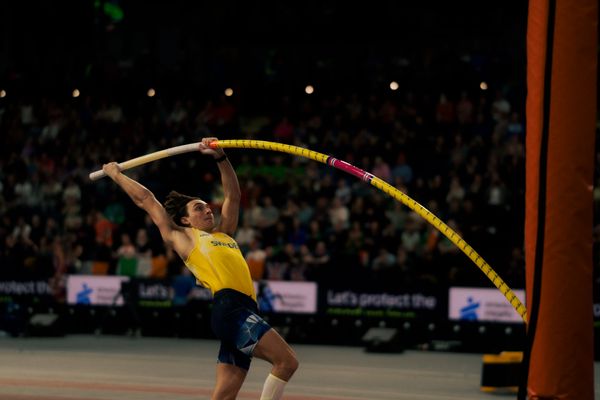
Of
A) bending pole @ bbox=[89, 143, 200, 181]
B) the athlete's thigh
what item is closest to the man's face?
bending pole @ bbox=[89, 143, 200, 181]

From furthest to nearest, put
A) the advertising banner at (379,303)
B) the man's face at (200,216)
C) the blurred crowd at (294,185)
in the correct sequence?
the blurred crowd at (294,185)
the advertising banner at (379,303)
the man's face at (200,216)

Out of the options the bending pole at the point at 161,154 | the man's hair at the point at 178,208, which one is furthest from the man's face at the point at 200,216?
the bending pole at the point at 161,154

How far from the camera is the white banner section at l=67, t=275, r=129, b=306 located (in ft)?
Answer: 76.2

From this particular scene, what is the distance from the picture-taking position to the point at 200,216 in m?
10.1

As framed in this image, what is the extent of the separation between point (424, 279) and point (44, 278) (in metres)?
8.06

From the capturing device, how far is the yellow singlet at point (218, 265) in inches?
387

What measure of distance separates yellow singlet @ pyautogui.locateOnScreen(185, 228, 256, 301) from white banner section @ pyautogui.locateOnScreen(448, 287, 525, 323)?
36.2 ft

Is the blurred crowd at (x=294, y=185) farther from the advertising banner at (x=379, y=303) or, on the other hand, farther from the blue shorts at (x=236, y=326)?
the blue shorts at (x=236, y=326)

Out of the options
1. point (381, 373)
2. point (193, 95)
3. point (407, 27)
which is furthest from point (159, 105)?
point (381, 373)

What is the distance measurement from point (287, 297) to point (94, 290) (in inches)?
165

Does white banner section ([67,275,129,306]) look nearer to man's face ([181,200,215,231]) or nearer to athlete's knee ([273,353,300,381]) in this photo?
man's face ([181,200,215,231])

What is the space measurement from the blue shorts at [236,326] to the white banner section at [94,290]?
13688 millimetres

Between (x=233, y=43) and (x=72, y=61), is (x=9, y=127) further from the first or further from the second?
(x=233, y=43)

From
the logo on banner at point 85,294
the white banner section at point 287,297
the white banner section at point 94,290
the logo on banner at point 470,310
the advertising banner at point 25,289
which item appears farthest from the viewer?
the advertising banner at point 25,289
